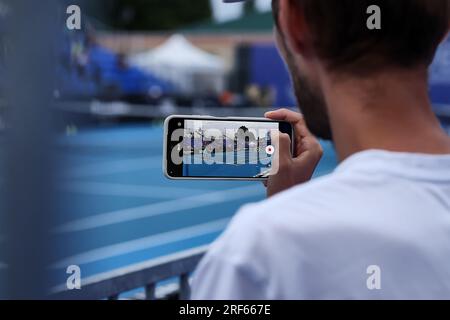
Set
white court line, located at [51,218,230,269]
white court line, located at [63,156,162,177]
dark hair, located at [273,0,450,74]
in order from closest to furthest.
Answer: dark hair, located at [273,0,450,74]
white court line, located at [51,218,230,269]
white court line, located at [63,156,162,177]

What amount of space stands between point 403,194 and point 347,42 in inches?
9.3

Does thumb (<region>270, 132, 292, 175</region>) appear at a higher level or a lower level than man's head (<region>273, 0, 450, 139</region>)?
lower

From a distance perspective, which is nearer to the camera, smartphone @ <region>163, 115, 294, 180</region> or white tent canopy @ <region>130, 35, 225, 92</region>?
smartphone @ <region>163, 115, 294, 180</region>

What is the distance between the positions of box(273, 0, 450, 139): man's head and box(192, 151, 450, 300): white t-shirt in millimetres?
135

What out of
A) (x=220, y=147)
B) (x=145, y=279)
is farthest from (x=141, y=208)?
(x=220, y=147)

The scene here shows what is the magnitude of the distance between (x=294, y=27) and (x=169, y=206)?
970 cm

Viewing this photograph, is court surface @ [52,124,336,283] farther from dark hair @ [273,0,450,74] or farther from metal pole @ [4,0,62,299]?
dark hair @ [273,0,450,74]

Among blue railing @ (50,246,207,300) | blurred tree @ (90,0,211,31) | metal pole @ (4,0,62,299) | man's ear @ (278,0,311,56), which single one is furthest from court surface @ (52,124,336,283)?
blurred tree @ (90,0,211,31)

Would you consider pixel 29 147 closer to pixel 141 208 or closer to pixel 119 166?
pixel 141 208

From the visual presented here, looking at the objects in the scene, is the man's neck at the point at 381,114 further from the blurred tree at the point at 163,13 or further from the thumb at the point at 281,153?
the blurred tree at the point at 163,13

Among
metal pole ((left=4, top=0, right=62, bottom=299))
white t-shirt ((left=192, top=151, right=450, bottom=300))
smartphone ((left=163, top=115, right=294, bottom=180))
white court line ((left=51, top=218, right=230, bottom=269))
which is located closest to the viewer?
white t-shirt ((left=192, top=151, right=450, bottom=300))

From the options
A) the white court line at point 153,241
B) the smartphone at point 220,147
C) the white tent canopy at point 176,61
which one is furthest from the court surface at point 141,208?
the white tent canopy at point 176,61

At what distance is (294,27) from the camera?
1.16 metres

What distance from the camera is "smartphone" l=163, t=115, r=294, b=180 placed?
5.09ft
